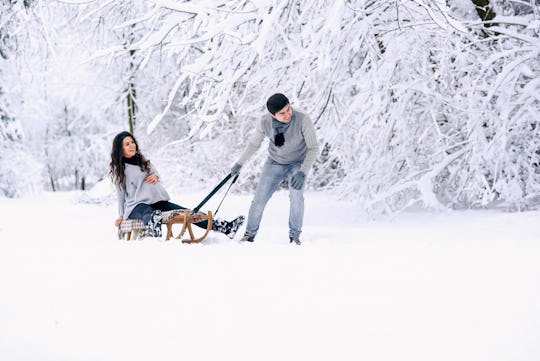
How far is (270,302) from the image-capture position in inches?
138

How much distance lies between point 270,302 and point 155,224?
7.30 ft

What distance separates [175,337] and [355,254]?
6.30ft

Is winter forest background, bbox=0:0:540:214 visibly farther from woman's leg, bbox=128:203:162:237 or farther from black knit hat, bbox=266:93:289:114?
woman's leg, bbox=128:203:162:237

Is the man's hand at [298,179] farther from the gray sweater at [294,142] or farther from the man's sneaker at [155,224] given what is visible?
the man's sneaker at [155,224]

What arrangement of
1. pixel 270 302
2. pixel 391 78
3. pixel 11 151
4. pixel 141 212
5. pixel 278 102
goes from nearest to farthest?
pixel 270 302 → pixel 278 102 → pixel 141 212 → pixel 391 78 → pixel 11 151

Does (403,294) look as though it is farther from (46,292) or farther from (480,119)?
(480,119)

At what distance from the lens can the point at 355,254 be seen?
4.52m

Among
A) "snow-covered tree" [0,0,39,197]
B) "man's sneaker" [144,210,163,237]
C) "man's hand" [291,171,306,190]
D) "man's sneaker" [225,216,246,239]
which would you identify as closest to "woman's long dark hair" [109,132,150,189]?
"man's sneaker" [144,210,163,237]

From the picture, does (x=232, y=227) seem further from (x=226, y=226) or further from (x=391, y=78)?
(x=391, y=78)

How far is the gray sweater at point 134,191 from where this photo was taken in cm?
565

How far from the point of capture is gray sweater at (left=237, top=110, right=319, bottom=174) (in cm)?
542

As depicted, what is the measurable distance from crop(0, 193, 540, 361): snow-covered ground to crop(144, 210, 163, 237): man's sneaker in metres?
0.10

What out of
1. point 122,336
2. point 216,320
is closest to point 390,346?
point 216,320

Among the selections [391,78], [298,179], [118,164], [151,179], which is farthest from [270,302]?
[391,78]
